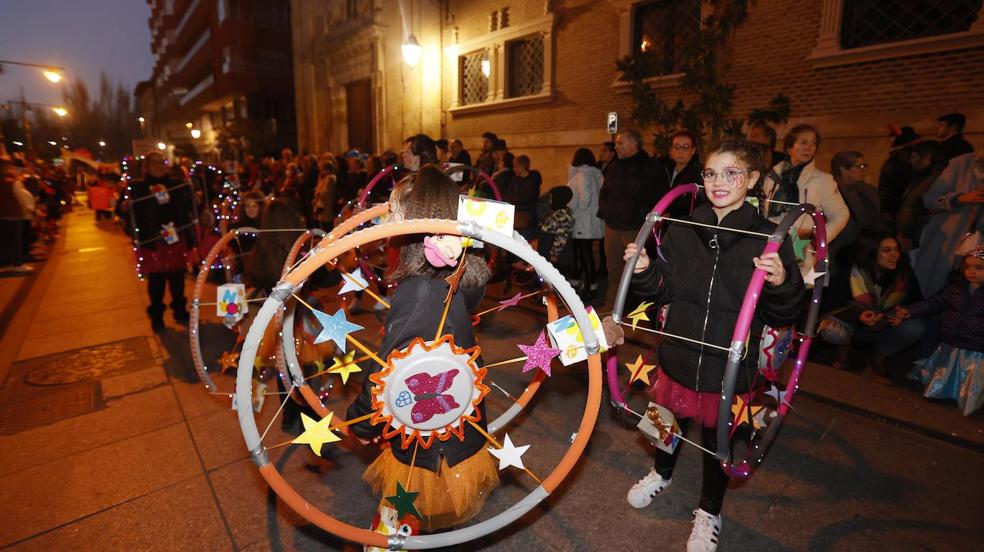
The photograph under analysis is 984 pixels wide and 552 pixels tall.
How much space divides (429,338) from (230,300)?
2.31 m

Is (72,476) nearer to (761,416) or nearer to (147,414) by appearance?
(147,414)

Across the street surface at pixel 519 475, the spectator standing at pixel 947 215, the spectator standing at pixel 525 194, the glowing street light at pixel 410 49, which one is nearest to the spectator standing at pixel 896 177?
the spectator standing at pixel 947 215

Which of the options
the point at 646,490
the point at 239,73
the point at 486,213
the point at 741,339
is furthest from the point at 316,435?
the point at 239,73

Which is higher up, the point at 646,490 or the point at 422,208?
the point at 422,208

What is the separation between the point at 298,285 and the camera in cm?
191

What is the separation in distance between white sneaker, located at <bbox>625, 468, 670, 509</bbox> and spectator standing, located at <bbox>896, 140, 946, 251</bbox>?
477 centimetres

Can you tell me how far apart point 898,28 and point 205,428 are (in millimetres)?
10275

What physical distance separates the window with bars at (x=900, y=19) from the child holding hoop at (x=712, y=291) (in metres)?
7.50

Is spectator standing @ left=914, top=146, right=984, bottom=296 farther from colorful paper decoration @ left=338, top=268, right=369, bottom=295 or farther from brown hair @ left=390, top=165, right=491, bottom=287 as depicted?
colorful paper decoration @ left=338, top=268, right=369, bottom=295

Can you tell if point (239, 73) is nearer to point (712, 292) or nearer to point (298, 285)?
point (298, 285)

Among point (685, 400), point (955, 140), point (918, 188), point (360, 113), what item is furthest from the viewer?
point (360, 113)

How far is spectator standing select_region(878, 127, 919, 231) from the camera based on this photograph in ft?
21.0

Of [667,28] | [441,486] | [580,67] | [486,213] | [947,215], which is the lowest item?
[441,486]

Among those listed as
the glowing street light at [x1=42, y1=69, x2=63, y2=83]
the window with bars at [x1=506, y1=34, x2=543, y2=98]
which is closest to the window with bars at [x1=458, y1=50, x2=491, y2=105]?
the window with bars at [x1=506, y1=34, x2=543, y2=98]
